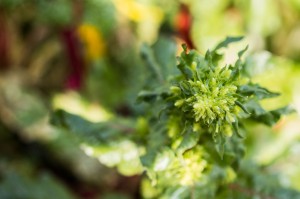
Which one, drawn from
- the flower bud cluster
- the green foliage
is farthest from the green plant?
the green foliage

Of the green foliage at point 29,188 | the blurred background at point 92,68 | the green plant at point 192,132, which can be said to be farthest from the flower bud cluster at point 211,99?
the green foliage at point 29,188

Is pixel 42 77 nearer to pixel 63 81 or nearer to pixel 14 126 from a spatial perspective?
pixel 63 81

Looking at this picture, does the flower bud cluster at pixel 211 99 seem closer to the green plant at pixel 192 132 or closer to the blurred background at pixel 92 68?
the green plant at pixel 192 132

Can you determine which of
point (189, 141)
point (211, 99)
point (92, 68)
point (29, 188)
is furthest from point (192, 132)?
point (92, 68)

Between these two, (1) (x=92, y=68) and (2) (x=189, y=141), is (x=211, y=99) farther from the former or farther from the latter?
(1) (x=92, y=68)

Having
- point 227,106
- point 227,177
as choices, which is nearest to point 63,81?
point 227,177

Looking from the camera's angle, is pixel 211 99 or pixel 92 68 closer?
pixel 211 99
